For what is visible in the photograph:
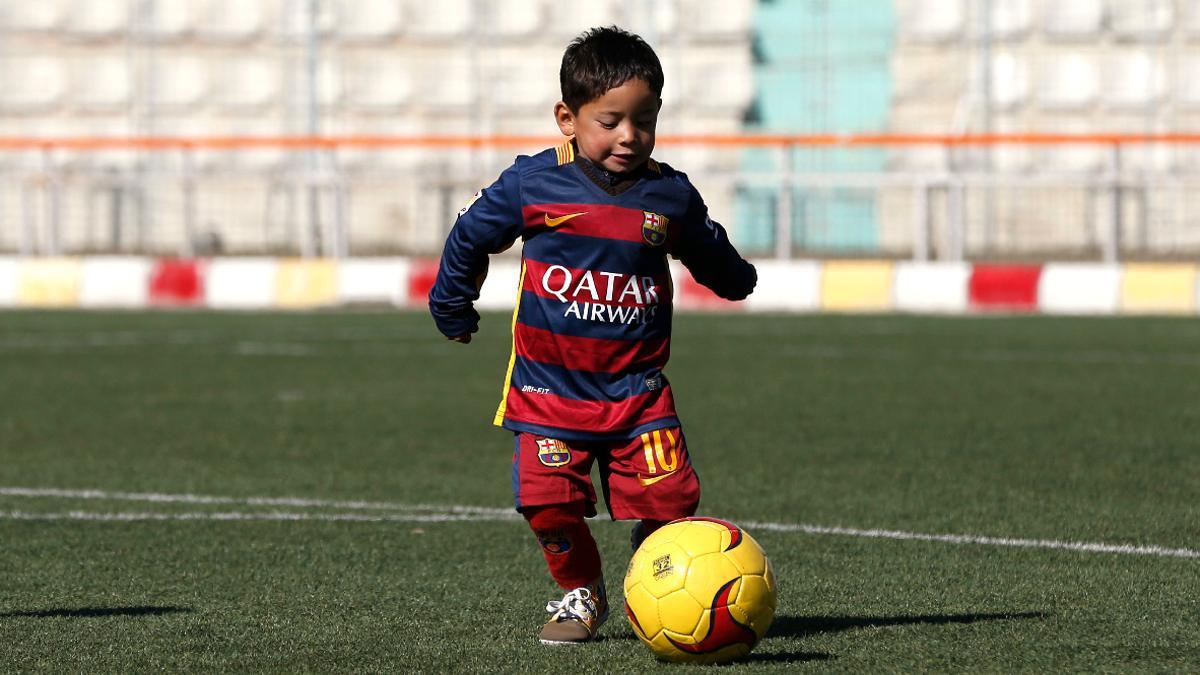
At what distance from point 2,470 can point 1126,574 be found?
4.90m

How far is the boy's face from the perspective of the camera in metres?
4.95

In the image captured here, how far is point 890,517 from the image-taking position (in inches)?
285

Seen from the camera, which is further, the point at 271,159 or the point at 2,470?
the point at 271,159

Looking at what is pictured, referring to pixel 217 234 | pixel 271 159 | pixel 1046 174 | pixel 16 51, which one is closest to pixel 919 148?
pixel 1046 174

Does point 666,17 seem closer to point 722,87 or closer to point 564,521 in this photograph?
point 722,87

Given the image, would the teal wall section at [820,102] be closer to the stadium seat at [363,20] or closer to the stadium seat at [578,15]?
the stadium seat at [578,15]

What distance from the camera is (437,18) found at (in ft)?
91.1

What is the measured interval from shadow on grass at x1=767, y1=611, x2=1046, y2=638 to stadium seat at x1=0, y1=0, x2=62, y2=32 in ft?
84.6

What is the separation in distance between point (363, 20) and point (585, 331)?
23.2 m

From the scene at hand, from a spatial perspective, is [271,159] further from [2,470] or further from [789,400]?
[2,470]

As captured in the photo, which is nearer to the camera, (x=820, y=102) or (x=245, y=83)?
(x=820, y=102)

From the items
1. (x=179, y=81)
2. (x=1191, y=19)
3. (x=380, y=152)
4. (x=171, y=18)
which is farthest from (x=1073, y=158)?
(x=171, y=18)

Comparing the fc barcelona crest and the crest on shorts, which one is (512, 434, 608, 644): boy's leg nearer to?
the crest on shorts

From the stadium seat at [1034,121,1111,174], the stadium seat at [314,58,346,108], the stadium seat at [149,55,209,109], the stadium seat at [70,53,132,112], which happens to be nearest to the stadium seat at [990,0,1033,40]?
the stadium seat at [1034,121,1111,174]
